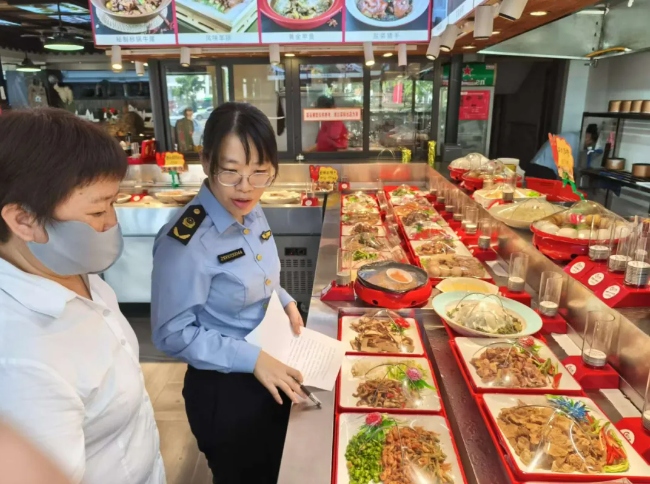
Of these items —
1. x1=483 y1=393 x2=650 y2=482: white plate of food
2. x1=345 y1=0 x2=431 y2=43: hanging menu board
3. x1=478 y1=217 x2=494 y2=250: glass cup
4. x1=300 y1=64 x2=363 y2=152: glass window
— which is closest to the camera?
x1=483 y1=393 x2=650 y2=482: white plate of food

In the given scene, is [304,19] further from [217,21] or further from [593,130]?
[593,130]

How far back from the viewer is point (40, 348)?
2.62 feet

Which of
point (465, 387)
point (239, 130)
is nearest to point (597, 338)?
point (465, 387)

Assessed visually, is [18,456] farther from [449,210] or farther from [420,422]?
[449,210]

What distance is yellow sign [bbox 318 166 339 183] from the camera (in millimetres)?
4258

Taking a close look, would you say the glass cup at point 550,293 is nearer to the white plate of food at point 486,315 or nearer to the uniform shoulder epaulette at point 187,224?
the white plate of food at point 486,315

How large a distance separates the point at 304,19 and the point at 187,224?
2.78 m

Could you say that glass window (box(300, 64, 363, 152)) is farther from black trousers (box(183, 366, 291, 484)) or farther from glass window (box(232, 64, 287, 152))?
black trousers (box(183, 366, 291, 484))

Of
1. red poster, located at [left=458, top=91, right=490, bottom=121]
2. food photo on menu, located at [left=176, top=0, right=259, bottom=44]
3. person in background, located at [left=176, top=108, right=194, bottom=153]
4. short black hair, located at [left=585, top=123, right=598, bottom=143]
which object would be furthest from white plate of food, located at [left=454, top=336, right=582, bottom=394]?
short black hair, located at [left=585, top=123, right=598, bottom=143]

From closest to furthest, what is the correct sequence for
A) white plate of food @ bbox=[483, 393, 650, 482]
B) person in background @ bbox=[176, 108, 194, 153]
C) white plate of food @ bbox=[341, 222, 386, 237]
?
1. white plate of food @ bbox=[483, 393, 650, 482]
2. white plate of food @ bbox=[341, 222, 386, 237]
3. person in background @ bbox=[176, 108, 194, 153]

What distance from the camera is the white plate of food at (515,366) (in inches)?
50.2

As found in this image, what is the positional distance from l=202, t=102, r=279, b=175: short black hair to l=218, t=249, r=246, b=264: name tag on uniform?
27cm

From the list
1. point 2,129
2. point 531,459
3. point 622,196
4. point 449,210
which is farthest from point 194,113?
point 622,196

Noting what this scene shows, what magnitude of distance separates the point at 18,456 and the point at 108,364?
0.54 m
